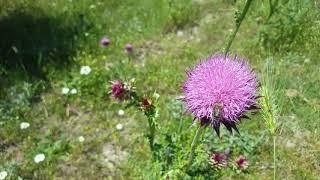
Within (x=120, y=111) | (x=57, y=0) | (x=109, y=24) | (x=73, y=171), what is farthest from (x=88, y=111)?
(x=57, y=0)

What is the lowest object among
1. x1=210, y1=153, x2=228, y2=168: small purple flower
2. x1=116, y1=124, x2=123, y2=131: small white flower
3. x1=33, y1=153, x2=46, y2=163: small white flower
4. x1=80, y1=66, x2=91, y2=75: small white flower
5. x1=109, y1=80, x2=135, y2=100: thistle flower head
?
x1=33, y1=153, x2=46, y2=163: small white flower

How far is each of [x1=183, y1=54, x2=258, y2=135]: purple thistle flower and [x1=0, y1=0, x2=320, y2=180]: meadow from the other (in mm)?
404

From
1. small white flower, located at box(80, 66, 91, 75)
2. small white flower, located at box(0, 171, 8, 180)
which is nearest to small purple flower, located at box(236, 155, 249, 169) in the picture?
small white flower, located at box(0, 171, 8, 180)

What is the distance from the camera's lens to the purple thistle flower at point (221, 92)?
127 inches

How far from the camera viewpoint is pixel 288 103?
5422 mm

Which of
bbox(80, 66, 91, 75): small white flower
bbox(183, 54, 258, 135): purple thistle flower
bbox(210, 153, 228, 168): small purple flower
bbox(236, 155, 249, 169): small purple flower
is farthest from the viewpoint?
bbox(80, 66, 91, 75): small white flower

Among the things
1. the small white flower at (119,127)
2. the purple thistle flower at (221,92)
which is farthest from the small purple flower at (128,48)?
the purple thistle flower at (221,92)

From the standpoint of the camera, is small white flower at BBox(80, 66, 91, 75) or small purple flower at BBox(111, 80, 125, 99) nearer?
small purple flower at BBox(111, 80, 125, 99)

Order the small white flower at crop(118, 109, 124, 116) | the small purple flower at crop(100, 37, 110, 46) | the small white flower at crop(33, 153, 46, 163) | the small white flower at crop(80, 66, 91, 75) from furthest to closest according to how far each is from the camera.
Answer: the small purple flower at crop(100, 37, 110, 46) < the small white flower at crop(80, 66, 91, 75) < the small white flower at crop(118, 109, 124, 116) < the small white flower at crop(33, 153, 46, 163)

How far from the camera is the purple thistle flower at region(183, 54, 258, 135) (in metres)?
3.23

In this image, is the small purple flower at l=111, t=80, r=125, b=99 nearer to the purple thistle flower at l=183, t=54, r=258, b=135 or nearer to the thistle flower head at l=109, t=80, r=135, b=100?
the thistle flower head at l=109, t=80, r=135, b=100

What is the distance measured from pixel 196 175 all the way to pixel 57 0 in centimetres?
445

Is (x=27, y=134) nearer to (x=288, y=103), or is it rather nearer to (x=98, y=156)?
(x=98, y=156)

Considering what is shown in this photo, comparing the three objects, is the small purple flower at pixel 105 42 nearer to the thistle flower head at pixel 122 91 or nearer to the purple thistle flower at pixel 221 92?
the thistle flower head at pixel 122 91
